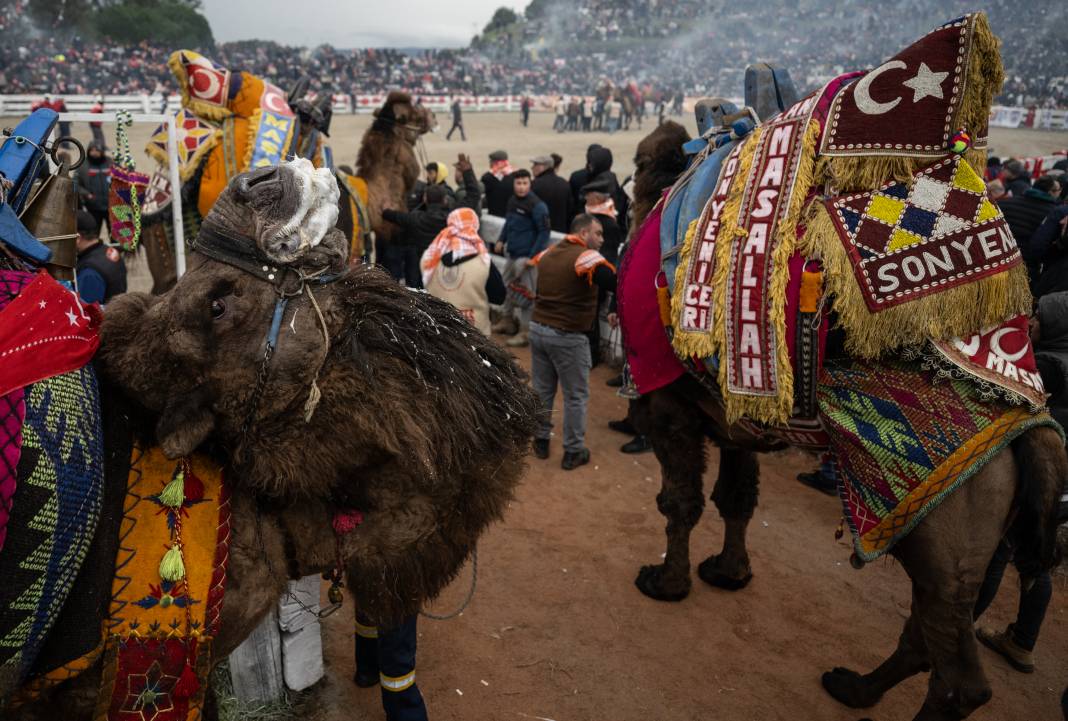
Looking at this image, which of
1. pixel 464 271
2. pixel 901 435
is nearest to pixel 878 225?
pixel 901 435

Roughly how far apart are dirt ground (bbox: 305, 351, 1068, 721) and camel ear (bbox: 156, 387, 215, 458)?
7.41ft

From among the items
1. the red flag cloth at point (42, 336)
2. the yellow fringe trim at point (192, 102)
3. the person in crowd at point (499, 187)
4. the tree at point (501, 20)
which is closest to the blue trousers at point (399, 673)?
the red flag cloth at point (42, 336)

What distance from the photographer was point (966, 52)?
2.65 meters

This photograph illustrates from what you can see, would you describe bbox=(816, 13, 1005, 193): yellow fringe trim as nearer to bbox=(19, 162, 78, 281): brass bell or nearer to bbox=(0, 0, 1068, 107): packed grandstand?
bbox=(19, 162, 78, 281): brass bell

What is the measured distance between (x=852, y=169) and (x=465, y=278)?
456cm

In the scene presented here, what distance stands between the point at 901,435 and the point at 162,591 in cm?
250

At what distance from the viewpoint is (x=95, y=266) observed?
18.5ft

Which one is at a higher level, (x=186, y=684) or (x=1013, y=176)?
(x=1013, y=176)

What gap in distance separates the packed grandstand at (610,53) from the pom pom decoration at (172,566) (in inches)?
1263

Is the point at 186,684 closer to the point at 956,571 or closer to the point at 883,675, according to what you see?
the point at 956,571

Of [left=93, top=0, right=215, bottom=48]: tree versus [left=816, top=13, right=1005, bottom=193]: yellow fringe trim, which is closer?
[left=816, top=13, right=1005, bottom=193]: yellow fringe trim

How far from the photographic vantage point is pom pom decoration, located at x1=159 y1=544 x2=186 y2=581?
1.62 metres

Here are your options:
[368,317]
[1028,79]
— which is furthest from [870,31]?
[368,317]

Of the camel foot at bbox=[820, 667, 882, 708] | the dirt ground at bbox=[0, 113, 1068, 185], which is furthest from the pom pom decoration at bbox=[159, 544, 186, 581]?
the dirt ground at bbox=[0, 113, 1068, 185]
